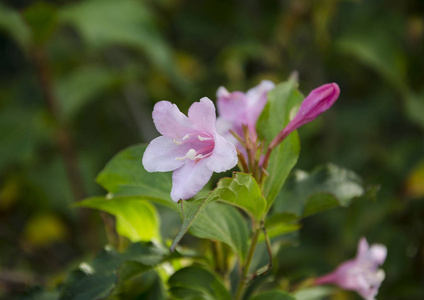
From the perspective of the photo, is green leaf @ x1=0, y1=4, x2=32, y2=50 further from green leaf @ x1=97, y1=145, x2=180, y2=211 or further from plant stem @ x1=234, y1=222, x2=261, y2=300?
plant stem @ x1=234, y1=222, x2=261, y2=300

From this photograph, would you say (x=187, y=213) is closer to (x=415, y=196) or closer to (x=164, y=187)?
(x=164, y=187)

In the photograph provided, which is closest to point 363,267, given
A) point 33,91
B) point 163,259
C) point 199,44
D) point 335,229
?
point 163,259

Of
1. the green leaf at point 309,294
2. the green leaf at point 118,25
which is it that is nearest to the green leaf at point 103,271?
the green leaf at point 309,294

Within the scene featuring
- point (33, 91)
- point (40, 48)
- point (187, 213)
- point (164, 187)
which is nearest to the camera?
point (187, 213)

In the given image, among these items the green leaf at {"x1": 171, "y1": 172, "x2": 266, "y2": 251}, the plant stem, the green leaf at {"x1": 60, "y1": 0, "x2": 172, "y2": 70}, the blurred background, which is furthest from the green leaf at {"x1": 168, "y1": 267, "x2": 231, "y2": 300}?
the green leaf at {"x1": 60, "y1": 0, "x2": 172, "y2": 70}

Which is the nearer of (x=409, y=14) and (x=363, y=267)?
(x=363, y=267)
